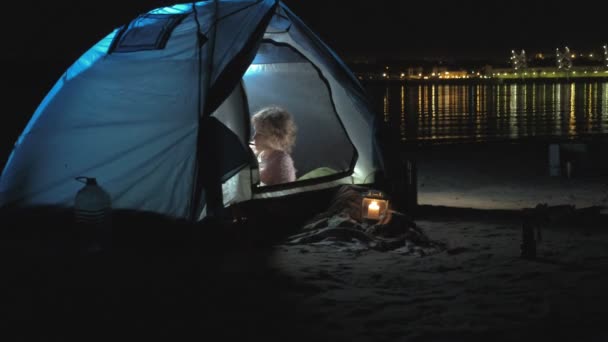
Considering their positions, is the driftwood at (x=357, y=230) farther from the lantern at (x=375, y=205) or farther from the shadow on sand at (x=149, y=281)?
the shadow on sand at (x=149, y=281)

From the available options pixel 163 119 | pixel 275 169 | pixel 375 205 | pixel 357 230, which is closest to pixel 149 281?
pixel 163 119

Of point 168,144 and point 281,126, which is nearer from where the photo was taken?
point 168,144

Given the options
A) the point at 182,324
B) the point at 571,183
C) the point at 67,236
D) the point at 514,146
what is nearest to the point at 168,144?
the point at 67,236

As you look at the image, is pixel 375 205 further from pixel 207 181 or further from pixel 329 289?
pixel 329 289

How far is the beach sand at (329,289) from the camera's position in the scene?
4.95 metres

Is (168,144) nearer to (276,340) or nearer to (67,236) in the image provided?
(67,236)

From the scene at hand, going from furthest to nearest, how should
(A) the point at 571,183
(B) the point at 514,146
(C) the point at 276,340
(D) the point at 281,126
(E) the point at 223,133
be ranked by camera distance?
(B) the point at 514,146, (A) the point at 571,183, (D) the point at 281,126, (E) the point at 223,133, (C) the point at 276,340

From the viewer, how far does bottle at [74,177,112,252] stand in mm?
7176

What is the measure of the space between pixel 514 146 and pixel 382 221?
44.0 ft

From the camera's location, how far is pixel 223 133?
764 centimetres

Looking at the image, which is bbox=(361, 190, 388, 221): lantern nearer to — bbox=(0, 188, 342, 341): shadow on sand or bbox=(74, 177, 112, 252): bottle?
bbox=(0, 188, 342, 341): shadow on sand

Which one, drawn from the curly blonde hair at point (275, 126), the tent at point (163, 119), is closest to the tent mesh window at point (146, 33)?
the tent at point (163, 119)

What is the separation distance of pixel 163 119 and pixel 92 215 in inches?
47.0

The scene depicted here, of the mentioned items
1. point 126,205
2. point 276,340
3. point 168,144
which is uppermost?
point 168,144
